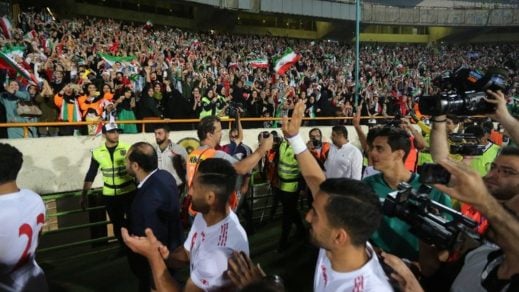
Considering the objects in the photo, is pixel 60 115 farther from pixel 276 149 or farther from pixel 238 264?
pixel 238 264

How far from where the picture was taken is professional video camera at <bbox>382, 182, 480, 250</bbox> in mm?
1691

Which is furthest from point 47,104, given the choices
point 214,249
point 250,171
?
point 214,249

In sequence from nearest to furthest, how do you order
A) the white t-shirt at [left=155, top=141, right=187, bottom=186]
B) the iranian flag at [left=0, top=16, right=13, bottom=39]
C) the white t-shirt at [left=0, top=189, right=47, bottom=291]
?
1. the white t-shirt at [left=0, top=189, right=47, bottom=291]
2. the white t-shirt at [left=155, top=141, right=187, bottom=186]
3. the iranian flag at [left=0, top=16, right=13, bottom=39]

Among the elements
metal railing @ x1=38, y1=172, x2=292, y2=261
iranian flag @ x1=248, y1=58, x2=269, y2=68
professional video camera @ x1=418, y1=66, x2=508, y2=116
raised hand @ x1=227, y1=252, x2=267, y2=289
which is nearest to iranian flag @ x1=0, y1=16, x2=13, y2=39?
metal railing @ x1=38, y1=172, x2=292, y2=261

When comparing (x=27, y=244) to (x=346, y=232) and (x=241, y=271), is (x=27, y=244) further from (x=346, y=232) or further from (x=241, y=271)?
(x=346, y=232)

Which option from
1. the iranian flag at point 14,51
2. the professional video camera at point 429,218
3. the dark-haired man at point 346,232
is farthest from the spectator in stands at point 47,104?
the professional video camera at point 429,218

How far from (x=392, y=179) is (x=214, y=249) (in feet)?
4.41

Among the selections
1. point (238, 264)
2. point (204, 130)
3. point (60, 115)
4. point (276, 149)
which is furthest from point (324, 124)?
point (238, 264)

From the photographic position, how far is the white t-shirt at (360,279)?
189cm

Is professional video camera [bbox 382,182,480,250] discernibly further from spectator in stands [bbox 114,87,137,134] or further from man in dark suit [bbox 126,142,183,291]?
spectator in stands [bbox 114,87,137,134]

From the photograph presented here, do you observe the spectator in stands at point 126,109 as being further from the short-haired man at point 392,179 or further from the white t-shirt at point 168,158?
the short-haired man at point 392,179

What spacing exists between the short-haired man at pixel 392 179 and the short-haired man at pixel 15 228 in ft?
7.29

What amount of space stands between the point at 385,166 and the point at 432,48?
3783cm

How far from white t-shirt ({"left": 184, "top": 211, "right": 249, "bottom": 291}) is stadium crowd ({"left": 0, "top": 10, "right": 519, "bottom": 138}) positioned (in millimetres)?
4315
